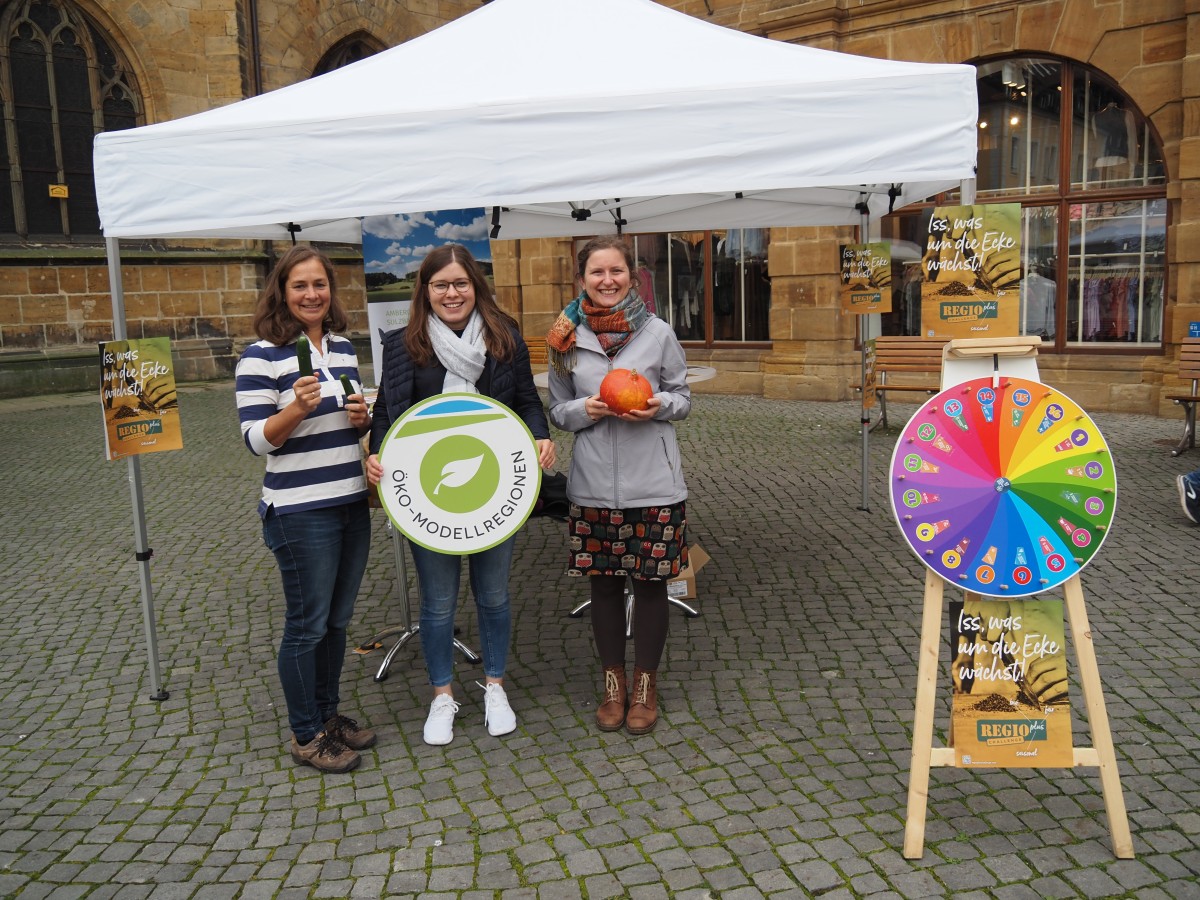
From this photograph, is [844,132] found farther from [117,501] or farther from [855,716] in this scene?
[117,501]

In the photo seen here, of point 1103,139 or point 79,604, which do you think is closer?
point 79,604

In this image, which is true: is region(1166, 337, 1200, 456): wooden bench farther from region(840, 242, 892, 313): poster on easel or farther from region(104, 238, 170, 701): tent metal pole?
region(104, 238, 170, 701): tent metal pole

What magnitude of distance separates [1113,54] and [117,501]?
10.3 m

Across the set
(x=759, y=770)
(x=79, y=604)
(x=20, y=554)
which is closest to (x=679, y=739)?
(x=759, y=770)

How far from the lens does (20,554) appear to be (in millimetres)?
→ 6566

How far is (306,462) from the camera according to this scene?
345cm

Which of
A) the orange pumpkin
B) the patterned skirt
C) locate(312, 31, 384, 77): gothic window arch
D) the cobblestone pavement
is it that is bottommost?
the cobblestone pavement

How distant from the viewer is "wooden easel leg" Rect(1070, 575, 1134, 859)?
9.47 ft

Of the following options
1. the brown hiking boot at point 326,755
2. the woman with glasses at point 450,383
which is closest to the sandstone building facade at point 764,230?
the woman with glasses at point 450,383

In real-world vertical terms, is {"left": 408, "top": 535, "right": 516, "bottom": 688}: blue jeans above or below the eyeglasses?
below

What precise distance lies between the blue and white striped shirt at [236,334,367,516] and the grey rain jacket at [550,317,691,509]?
0.78 meters

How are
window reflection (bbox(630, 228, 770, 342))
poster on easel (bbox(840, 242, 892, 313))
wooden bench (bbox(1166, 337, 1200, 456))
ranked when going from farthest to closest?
window reflection (bbox(630, 228, 770, 342)) < wooden bench (bbox(1166, 337, 1200, 456)) < poster on easel (bbox(840, 242, 892, 313))

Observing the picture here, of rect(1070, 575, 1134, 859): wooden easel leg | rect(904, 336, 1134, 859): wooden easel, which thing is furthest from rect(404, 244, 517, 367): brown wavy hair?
rect(1070, 575, 1134, 859): wooden easel leg

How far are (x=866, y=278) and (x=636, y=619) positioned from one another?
3.91 meters
